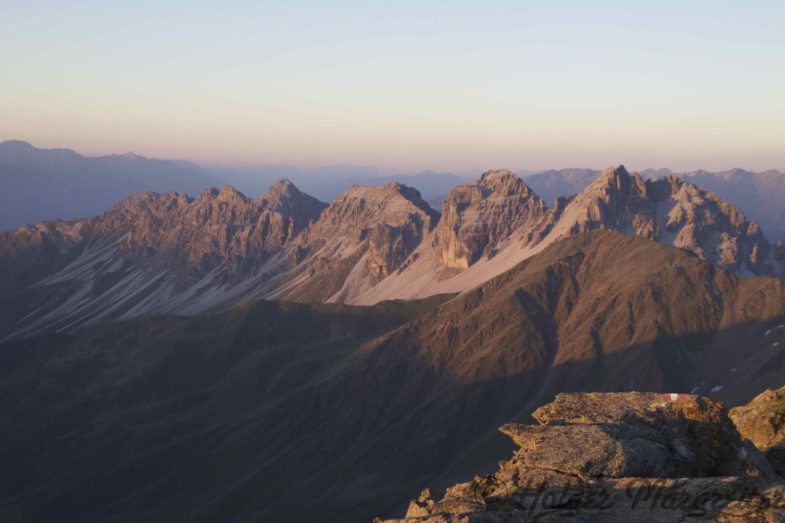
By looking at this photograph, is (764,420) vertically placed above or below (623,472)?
below

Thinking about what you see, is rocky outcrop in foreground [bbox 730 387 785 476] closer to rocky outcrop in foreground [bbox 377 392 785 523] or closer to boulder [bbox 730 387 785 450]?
boulder [bbox 730 387 785 450]

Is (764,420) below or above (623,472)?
below

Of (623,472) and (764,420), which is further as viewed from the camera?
(764,420)

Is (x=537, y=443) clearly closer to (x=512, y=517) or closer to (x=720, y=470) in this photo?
(x=512, y=517)

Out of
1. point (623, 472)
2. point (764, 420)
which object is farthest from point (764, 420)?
point (623, 472)

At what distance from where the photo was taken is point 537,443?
3919 cm

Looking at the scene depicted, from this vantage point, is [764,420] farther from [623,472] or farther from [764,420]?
[623,472]

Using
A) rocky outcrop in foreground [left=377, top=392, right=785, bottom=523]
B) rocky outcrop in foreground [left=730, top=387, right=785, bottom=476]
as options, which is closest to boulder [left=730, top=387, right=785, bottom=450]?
rocky outcrop in foreground [left=730, top=387, right=785, bottom=476]

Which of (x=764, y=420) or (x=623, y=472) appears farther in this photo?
(x=764, y=420)

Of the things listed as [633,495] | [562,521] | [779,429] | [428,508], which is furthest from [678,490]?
[779,429]

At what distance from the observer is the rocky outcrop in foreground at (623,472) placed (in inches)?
1307

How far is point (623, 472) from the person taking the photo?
3678 cm

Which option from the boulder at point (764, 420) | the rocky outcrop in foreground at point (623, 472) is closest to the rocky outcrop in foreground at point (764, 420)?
the boulder at point (764, 420)

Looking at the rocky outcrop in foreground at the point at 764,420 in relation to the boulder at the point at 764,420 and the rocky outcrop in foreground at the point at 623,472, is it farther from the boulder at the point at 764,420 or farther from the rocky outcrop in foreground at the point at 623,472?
the rocky outcrop in foreground at the point at 623,472
